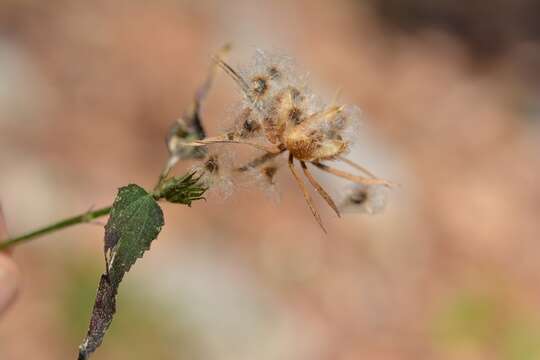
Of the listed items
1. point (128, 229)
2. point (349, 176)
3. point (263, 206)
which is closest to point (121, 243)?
point (128, 229)

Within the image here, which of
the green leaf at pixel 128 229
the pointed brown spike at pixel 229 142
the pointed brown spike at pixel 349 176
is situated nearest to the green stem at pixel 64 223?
the green leaf at pixel 128 229

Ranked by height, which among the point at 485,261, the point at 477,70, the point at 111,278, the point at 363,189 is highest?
the point at 477,70

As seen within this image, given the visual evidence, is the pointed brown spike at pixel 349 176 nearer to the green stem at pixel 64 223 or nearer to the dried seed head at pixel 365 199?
the dried seed head at pixel 365 199

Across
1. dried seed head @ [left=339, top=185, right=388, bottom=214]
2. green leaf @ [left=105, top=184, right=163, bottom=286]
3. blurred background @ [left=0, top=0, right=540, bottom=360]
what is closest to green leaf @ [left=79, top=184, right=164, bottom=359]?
green leaf @ [left=105, top=184, right=163, bottom=286]

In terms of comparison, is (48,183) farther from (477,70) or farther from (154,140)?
(477,70)

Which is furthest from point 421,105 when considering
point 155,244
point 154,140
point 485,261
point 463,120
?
point 155,244

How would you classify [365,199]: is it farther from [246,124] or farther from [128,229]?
[128,229]

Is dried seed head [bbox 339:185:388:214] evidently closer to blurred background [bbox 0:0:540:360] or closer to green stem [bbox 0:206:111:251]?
green stem [bbox 0:206:111:251]
